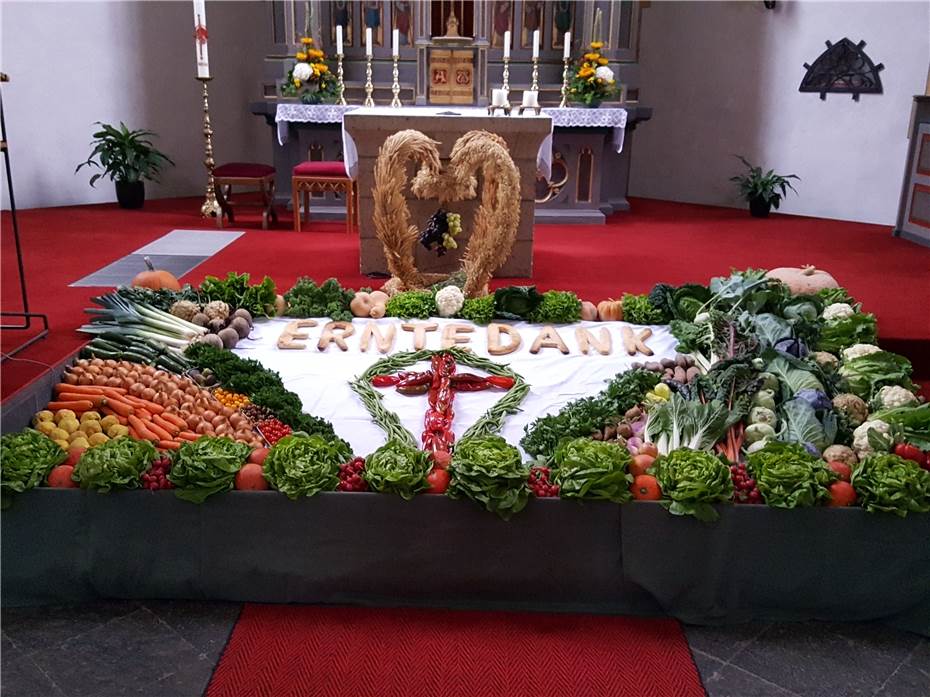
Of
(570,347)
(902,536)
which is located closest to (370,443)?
(570,347)

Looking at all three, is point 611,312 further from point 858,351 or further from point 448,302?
point 858,351

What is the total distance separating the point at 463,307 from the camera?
19.5 ft

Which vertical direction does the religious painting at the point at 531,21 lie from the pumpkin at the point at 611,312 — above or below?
above

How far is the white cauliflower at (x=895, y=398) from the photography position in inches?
159

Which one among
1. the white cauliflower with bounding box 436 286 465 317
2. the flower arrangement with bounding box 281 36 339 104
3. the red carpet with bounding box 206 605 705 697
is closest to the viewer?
the red carpet with bounding box 206 605 705 697

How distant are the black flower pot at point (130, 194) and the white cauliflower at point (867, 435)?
30.7 ft

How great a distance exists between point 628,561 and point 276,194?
853 cm

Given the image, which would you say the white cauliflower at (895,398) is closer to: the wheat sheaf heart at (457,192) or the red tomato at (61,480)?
the wheat sheaf heart at (457,192)

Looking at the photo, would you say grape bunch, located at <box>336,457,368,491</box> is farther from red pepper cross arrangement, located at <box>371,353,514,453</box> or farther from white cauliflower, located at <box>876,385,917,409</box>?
white cauliflower, located at <box>876,385,917,409</box>

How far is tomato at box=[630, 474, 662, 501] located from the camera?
3.30 metres

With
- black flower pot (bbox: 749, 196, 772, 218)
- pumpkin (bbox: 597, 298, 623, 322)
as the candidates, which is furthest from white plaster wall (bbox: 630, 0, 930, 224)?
pumpkin (bbox: 597, 298, 623, 322)

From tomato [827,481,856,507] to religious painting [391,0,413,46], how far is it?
9.07m

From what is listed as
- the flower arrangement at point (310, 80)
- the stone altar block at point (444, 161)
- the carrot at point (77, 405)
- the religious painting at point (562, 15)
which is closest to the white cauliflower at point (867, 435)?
the carrot at point (77, 405)

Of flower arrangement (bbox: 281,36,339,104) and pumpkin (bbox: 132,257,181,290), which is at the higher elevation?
flower arrangement (bbox: 281,36,339,104)
